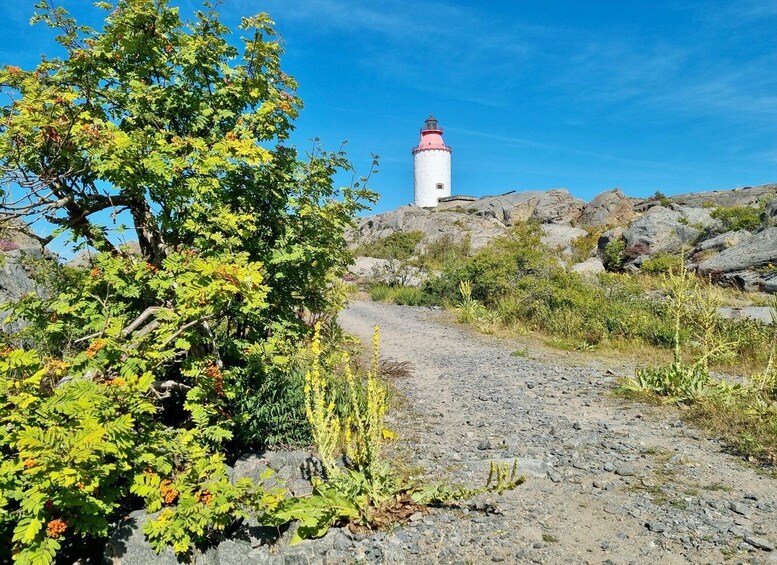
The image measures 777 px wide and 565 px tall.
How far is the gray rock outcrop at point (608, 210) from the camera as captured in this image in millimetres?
37219

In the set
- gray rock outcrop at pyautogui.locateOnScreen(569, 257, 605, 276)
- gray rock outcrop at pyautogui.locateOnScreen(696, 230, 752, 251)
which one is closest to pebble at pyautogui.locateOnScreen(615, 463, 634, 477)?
gray rock outcrop at pyautogui.locateOnScreen(696, 230, 752, 251)

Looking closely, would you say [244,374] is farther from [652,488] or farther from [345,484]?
[652,488]

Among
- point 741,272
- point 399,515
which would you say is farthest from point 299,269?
point 741,272

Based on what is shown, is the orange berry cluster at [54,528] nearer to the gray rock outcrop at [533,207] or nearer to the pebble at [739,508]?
the pebble at [739,508]

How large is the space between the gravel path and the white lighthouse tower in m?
55.4

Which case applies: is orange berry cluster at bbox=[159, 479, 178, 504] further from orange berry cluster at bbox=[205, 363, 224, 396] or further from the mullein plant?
orange berry cluster at bbox=[205, 363, 224, 396]

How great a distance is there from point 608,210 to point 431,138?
30671 mm

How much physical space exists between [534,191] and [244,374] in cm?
4691

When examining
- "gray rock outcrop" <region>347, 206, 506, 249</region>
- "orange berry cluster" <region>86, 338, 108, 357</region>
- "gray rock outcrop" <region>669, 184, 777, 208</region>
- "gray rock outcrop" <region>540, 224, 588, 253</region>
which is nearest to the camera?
"orange berry cluster" <region>86, 338, 108, 357</region>

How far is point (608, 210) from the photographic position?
38.2m

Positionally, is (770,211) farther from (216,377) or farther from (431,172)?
(431,172)

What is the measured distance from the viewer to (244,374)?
5.54 m

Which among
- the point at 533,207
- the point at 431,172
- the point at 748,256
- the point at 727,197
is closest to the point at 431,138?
the point at 431,172

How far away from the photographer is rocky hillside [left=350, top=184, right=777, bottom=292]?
1800 centimetres
